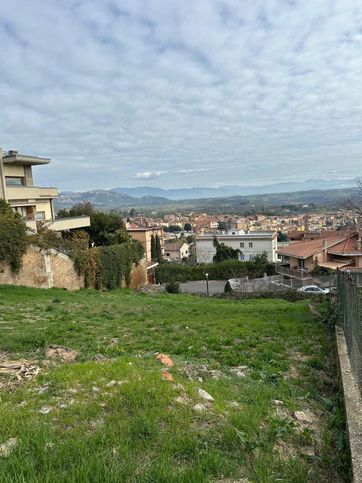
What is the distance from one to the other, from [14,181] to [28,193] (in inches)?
94.6

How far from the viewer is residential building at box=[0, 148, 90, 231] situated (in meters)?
26.8

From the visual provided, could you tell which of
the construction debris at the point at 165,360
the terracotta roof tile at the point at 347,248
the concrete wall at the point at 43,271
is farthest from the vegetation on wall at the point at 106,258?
the terracotta roof tile at the point at 347,248

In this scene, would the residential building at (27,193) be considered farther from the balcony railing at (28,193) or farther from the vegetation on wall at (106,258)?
the vegetation on wall at (106,258)

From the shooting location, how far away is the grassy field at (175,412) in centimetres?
283

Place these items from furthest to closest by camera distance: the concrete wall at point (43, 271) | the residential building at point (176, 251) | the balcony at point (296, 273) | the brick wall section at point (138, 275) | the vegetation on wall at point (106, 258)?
the residential building at point (176, 251) < the balcony at point (296, 273) < the brick wall section at point (138, 275) < the vegetation on wall at point (106, 258) < the concrete wall at point (43, 271)

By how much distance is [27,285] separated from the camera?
16.8 m

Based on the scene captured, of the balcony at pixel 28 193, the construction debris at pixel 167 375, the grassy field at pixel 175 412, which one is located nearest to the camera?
the grassy field at pixel 175 412

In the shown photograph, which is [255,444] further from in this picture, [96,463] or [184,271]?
[184,271]

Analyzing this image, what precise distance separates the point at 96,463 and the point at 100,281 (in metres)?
19.3

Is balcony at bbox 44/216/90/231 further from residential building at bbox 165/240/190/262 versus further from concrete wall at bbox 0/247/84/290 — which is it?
residential building at bbox 165/240/190/262

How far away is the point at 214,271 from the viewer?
138 ft

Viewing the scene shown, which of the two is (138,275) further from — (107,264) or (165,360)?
(165,360)

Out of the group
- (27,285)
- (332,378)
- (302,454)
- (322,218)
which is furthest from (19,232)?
(322,218)

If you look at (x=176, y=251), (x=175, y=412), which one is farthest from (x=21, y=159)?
(x=176, y=251)
